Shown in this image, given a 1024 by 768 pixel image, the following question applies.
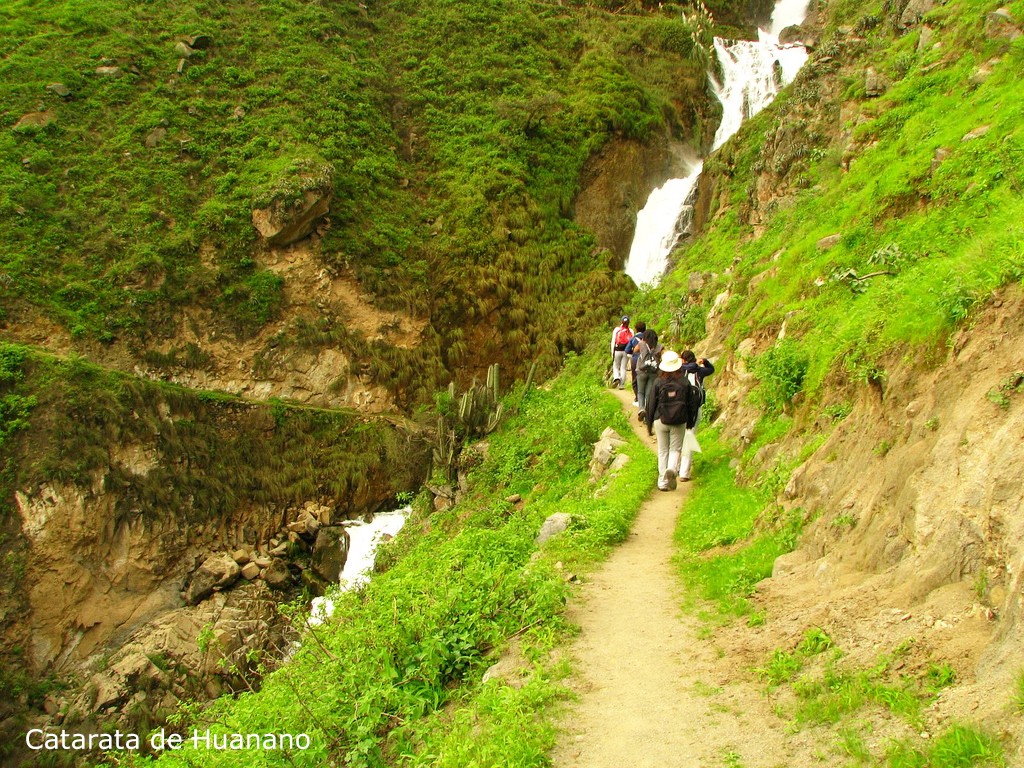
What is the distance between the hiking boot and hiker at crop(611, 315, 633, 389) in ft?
18.4

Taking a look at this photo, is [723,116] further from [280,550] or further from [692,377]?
[280,550]

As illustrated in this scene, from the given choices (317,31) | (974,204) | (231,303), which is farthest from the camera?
(317,31)

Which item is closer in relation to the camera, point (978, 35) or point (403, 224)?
point (978, 35)

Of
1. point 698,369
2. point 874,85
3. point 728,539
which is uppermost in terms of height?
point 874,85

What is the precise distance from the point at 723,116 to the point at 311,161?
2190 cm

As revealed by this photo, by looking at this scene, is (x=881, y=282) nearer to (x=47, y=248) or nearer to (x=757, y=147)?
(x=757, y=147)

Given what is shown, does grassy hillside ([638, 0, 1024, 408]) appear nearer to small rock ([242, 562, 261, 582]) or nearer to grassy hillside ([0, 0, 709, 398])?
grassy hillside ([0, 0, 709, 398])

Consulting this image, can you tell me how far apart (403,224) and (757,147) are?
43.0 feet

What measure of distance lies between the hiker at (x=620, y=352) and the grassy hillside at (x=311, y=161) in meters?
7.53

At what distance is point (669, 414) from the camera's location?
787cm

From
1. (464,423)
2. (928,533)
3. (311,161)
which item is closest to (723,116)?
(311,161)

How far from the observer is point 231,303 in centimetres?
2034

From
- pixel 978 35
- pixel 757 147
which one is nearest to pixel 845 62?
pixel 757 147

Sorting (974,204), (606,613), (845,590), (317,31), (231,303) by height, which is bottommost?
(606,613)
